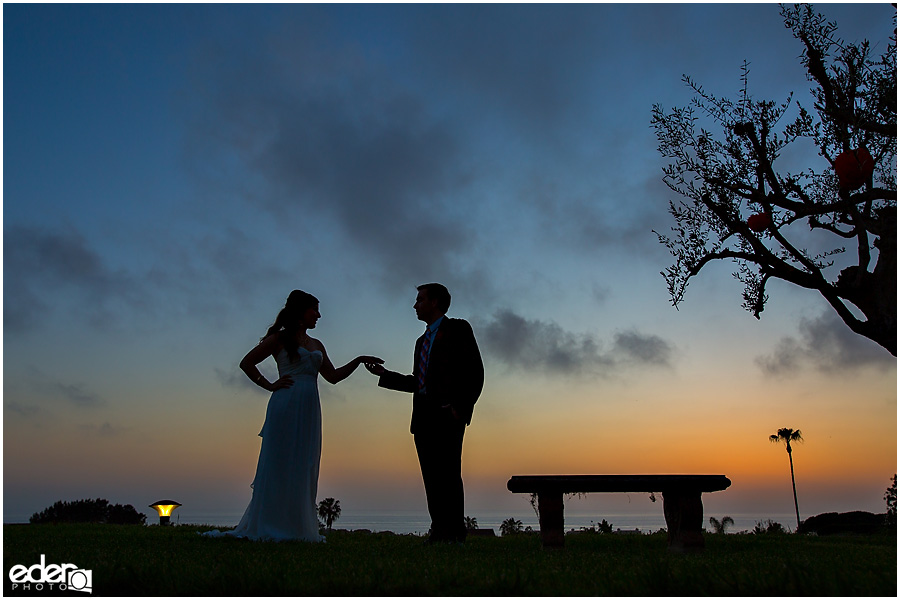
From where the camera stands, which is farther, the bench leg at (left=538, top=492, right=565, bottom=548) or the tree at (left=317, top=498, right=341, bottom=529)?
the tree at (left=317, top=498, right=341, bottom=529)

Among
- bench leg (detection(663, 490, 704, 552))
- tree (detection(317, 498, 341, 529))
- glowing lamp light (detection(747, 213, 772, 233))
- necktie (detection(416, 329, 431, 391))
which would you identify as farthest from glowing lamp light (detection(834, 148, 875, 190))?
tree (detection(317, 498, 341, 529))

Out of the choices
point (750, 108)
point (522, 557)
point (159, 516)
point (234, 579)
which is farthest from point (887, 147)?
point (159, 516)

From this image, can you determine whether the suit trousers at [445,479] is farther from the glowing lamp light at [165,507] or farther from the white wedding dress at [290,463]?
the glowing lamp light at [165,507]

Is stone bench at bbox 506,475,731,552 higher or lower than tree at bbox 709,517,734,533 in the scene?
higher

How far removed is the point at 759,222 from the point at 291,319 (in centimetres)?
975

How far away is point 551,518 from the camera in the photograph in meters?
8.49

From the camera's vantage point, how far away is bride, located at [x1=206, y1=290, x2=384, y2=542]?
998 cm

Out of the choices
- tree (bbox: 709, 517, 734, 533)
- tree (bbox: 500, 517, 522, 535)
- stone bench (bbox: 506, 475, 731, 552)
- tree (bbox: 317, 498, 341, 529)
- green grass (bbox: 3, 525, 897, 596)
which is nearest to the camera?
green grass (bbox: 3, 525, 897, 596)

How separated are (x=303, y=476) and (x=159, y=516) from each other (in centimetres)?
880

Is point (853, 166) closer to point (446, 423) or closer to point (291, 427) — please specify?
point (446, 423)

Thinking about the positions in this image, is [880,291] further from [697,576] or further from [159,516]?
[159,516]

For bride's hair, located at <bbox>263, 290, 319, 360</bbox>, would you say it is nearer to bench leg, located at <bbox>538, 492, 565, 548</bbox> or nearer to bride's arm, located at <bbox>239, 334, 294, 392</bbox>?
bride's arm, located at <bbox>239, 334, 294, 392</bbox>

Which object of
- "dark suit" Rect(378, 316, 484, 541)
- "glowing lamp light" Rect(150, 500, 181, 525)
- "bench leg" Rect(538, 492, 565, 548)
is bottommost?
"glowing lamp light" Rect(150, 500, 181, 525)

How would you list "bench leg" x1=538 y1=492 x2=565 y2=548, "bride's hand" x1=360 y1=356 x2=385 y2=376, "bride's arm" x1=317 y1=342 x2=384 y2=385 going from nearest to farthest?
"bench leg" x1=538 y1=492 x2=565 y2=548 → "bride's hand" x1=360 y1=356 x2=385 y2=376 → "bride's arm" x1=317 y1=342 x2=384 y2=385
